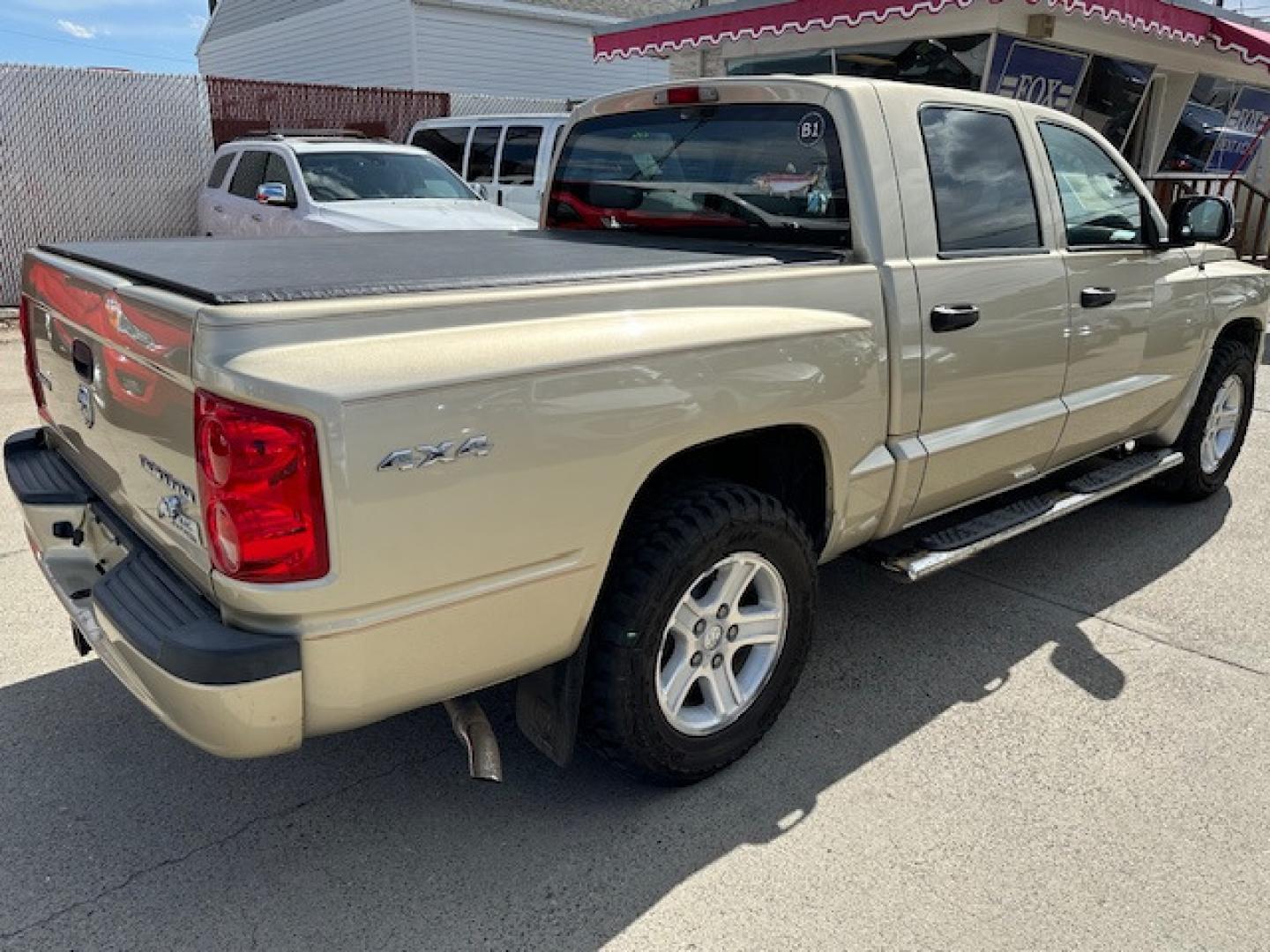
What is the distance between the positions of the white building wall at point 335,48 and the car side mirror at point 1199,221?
17286 millimetres

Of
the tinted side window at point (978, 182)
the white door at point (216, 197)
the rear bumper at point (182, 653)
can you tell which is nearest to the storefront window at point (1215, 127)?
the white door at point (216, 197)

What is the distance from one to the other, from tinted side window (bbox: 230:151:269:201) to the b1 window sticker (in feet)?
26.1

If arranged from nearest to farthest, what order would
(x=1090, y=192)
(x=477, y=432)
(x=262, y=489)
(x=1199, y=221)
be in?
(x=262, y=489)
(x=477, y=432)
(x=1090, y=192)
(x=1199, y=221)

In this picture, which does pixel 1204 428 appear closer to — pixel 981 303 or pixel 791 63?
pixel 981 303

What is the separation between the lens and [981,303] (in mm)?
3355

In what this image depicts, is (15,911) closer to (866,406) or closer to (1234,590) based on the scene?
(866,406)

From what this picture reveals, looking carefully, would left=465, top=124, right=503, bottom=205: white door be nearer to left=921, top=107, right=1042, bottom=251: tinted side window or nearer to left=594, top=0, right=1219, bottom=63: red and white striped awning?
left=594, top=0, right=1219, bottom=63: red and white striped awning

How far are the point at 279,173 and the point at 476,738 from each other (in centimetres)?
843

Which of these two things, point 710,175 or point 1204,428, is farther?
point 1204,428

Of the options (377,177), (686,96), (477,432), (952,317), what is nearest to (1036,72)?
(377,177)

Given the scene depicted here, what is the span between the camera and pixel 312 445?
196 cm

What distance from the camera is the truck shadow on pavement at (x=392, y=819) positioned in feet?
8.02

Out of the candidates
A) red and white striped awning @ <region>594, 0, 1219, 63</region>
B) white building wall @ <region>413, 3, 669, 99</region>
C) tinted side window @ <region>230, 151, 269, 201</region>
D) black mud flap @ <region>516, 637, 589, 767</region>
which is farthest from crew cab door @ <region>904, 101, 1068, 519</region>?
white building wall @ <region>413, 3, 669, 99</region>

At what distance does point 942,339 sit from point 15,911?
293 cm
